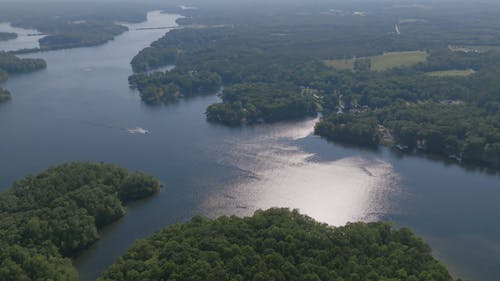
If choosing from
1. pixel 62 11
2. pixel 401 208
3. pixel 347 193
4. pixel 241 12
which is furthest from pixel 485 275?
pixel 62 11

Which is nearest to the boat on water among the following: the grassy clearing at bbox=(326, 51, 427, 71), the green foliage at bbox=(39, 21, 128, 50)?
the grassy clearing at bbox=(326, 51, 427, 71)

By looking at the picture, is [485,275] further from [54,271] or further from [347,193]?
[54,271]

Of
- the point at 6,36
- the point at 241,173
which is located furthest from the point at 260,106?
the point at 6,36

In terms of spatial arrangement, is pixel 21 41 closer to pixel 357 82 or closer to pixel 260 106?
pixel 260 106

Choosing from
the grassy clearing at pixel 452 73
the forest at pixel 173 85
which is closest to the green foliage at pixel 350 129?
the forest at pixel 173 85

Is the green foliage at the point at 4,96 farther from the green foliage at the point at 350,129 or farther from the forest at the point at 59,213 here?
the green foliage at the point at 350,129

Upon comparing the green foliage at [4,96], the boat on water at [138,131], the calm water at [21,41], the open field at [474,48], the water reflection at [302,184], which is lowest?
the water reflection at [302,184]
